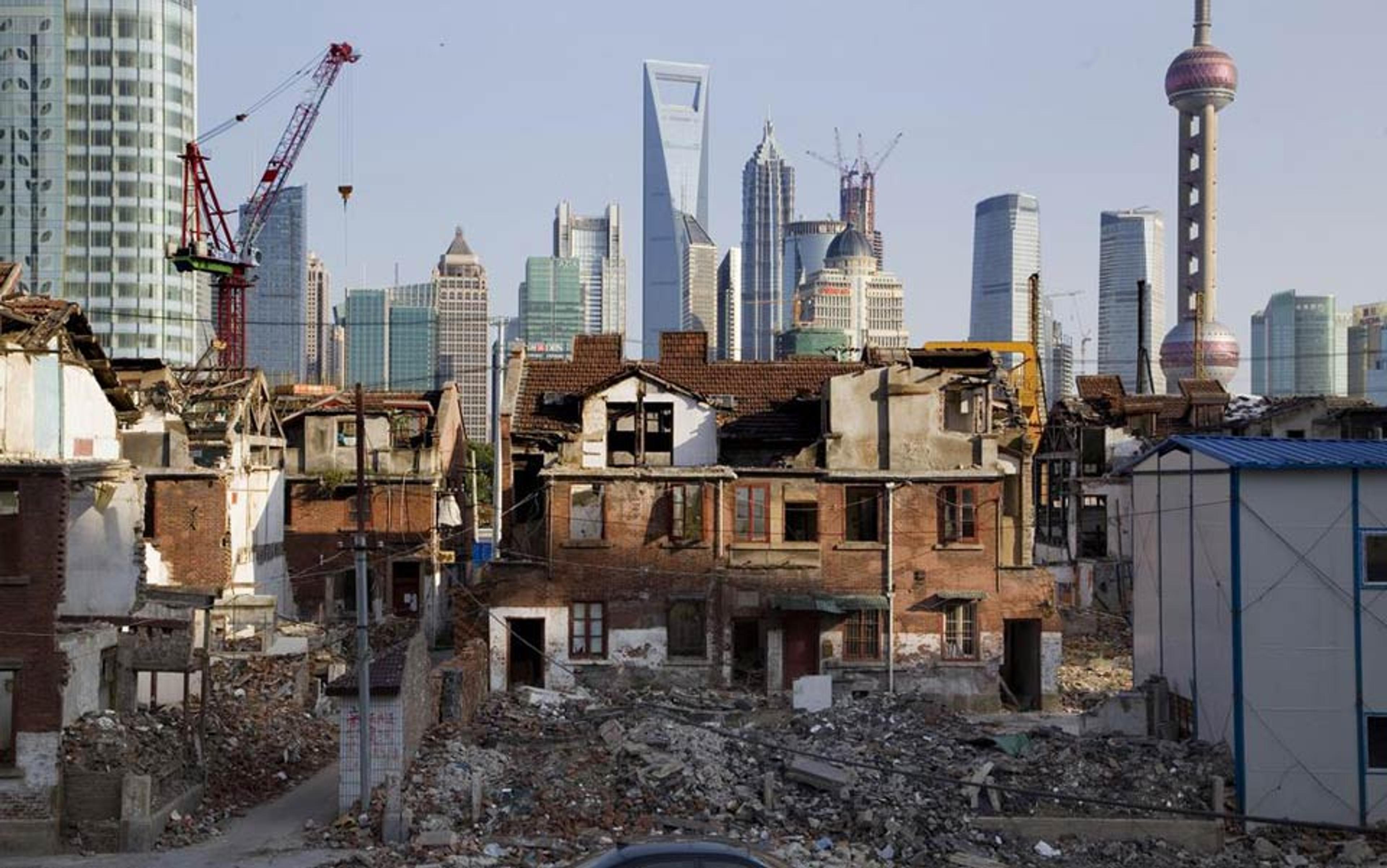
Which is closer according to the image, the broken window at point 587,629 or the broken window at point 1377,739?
the broken window at point 1377,739

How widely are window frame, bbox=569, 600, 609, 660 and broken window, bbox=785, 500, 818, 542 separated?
223 inches

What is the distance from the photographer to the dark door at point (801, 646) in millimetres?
43688

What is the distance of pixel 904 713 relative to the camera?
37.3m

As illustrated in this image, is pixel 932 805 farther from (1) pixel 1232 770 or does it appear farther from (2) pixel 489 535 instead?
(2) pixel 489 535

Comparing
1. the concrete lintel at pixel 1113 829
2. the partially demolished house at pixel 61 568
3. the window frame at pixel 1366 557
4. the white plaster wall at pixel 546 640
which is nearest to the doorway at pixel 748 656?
the white plaster wall at pixel 546 640

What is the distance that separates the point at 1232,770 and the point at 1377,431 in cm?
4109

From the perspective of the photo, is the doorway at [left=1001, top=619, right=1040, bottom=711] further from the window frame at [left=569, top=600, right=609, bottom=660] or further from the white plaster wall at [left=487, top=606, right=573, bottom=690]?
the white plaster wall at [left=487, top=606, right=573, bottom=690]

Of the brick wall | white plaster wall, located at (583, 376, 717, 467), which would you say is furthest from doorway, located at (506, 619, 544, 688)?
the brick wall

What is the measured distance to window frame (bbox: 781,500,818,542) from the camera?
44156 millimetres

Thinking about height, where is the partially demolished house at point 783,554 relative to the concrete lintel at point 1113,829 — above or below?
above

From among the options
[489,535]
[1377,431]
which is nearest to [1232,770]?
[1377,431]

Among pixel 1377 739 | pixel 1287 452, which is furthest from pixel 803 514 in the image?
pixel 1377 739

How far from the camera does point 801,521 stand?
4444cm

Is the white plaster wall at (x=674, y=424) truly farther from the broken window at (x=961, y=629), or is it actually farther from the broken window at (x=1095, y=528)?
the broken window at (x=1095, y=528)
